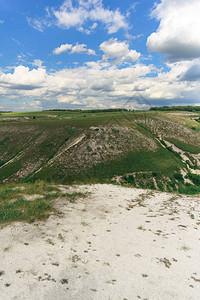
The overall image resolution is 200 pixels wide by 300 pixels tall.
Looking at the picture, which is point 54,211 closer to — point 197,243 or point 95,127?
point 197,243

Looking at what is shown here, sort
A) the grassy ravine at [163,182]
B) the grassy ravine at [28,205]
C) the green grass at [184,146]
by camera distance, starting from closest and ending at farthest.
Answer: the grassy ravine at [28,205] → the grassy ravine at [163,182] → the green grass at [184,146]

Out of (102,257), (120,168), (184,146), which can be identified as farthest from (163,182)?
(102,257)

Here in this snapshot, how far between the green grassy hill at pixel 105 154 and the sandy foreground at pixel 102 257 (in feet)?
69.4

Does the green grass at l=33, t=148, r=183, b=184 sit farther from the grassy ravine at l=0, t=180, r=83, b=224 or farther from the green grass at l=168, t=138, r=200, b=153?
the grassy ravine at l=0, t=180, r=83, b=224

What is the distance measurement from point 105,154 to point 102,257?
3742cm

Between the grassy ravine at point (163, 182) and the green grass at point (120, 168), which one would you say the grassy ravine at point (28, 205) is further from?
the grassy ravine at point (163, 182)

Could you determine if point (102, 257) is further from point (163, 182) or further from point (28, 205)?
point (163, 182)

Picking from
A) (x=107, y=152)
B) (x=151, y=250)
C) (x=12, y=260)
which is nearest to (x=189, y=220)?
(x=151, y=250)

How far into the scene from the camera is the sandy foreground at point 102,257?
19.2ft

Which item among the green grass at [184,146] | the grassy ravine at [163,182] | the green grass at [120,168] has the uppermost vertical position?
the green grass at [184,146]

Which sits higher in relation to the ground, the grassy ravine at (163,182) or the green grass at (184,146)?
the green grass at (184,146)

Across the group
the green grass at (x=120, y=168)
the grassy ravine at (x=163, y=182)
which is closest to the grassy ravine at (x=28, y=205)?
the green grass at (x=120, y=168)

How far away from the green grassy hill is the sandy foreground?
21.2 m

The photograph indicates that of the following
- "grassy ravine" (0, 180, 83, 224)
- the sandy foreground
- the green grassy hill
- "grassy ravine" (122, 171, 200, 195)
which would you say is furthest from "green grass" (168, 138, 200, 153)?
"grassy ravine" (0, 180, 83, 224)
